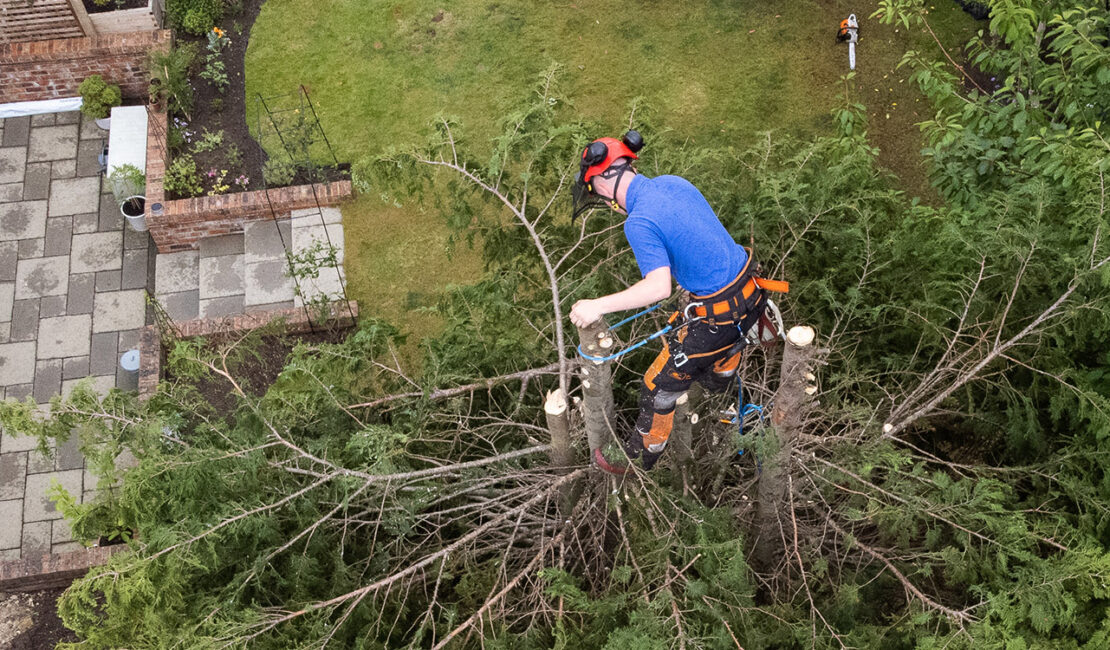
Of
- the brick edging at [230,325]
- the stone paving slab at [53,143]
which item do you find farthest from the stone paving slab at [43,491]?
the stone paving slab at [53,143]

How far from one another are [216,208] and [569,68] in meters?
3.33

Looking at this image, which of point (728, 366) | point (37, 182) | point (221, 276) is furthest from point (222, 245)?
point (728, 366)

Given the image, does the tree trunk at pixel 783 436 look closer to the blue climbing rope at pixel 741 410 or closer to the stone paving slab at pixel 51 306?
the blue climbing rope at pixel 741 410

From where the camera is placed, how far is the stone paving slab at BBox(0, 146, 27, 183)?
7.79 metres

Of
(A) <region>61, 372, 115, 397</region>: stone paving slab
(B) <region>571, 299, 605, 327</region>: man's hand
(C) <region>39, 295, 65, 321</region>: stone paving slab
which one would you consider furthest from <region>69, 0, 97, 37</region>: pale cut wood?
(B) <region>571, 299, 605, 327</region>: man's hand

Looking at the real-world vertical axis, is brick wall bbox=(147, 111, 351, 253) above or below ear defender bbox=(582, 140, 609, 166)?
below

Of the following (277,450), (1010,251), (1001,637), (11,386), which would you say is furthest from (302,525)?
(11,386)

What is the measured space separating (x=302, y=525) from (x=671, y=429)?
5.93 ft

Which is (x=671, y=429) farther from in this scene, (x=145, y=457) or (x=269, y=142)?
(x=269, y=142)

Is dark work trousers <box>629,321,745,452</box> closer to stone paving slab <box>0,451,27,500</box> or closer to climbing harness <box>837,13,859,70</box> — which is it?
climbing harness <box>837,13,859,70</box>

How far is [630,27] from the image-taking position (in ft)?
26.7

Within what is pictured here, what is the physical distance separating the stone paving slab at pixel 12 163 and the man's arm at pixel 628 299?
683 cm

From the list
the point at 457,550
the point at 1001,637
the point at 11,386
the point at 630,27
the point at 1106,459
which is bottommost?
the point at 11,386

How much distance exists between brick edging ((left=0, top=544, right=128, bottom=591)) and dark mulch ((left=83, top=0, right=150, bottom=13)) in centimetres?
517
